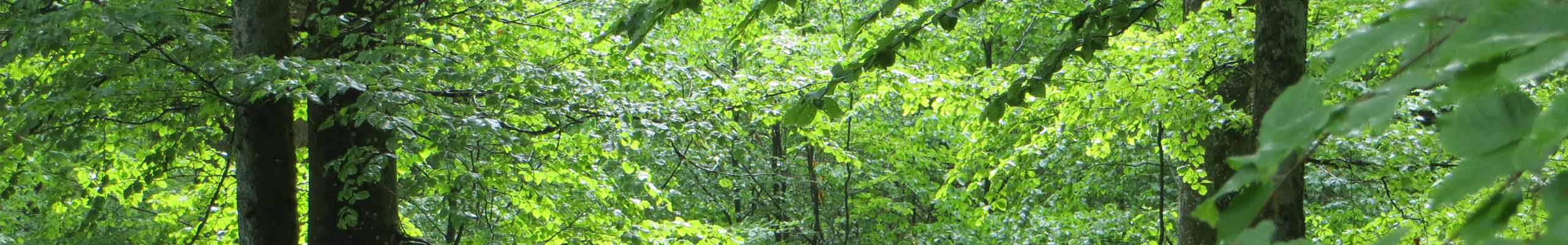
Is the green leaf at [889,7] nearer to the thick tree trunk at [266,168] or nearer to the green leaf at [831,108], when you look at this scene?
the green leaf at [831,108]

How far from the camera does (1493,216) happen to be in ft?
2.16

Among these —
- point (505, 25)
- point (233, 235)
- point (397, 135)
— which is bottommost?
point (233, 235)

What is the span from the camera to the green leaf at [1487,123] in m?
0.60

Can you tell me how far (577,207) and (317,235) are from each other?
1.28 metres

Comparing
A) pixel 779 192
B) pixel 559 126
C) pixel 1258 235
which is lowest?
pixel 779 192

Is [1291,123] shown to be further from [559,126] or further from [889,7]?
[559,126]

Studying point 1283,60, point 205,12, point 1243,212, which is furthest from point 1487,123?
point 205,12

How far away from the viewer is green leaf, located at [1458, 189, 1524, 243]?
644mm

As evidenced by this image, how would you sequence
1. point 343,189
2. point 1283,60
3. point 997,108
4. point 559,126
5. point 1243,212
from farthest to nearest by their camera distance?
point 343,189 < point 559,126 < point 997,108 < point 1283,60 < point 1243,212

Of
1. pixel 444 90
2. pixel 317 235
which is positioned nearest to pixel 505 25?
pixel 444 90

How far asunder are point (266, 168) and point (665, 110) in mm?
1686

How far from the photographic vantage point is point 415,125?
488cm

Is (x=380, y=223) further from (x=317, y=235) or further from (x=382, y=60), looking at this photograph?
(x=382, y=60)

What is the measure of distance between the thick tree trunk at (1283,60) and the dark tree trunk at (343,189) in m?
3.71
